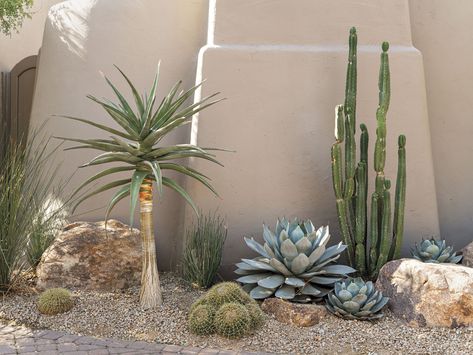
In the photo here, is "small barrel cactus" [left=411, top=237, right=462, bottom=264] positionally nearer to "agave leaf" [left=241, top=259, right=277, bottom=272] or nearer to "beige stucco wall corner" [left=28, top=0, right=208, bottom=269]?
"agave leaf" [left=241, top=259, right=277, bottom=272]

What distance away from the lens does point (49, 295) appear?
4.70 metres

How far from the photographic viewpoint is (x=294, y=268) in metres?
4.82

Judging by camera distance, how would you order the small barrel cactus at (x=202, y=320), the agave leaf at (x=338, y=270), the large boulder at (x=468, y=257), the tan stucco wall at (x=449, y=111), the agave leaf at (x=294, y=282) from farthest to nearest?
the tan stucco wall at (x=449, y=111) → the large boulder at (x=468, y=257) → the agave leaf at (x=338, y=270) → the agave leaf at (x=294, y=282) → the small barrel cactus at (x=202, y=320)

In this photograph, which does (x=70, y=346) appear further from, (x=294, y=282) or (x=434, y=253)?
(x=434, y=253)

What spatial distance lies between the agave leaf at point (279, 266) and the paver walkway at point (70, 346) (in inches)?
39.2

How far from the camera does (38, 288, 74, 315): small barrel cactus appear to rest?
4.64 m

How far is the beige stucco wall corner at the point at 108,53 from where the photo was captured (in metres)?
6.41

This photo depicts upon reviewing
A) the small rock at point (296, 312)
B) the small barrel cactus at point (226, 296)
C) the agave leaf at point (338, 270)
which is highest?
the agave leaf at point (338, 270)

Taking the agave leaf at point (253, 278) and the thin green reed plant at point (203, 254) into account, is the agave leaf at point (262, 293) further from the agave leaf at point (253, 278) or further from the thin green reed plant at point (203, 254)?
the thin green reed plant at point (203, 254)

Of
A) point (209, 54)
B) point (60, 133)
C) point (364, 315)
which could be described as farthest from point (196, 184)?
point (364, 315)

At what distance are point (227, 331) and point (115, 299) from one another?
1.33m

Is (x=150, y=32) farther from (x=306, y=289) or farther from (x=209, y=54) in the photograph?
(x=306, y=289)

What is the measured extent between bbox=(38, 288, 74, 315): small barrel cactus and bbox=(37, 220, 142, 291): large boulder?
461 millimetres

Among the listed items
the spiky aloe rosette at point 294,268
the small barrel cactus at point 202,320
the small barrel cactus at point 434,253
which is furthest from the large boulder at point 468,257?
the small barrel cactus at point 202,320
